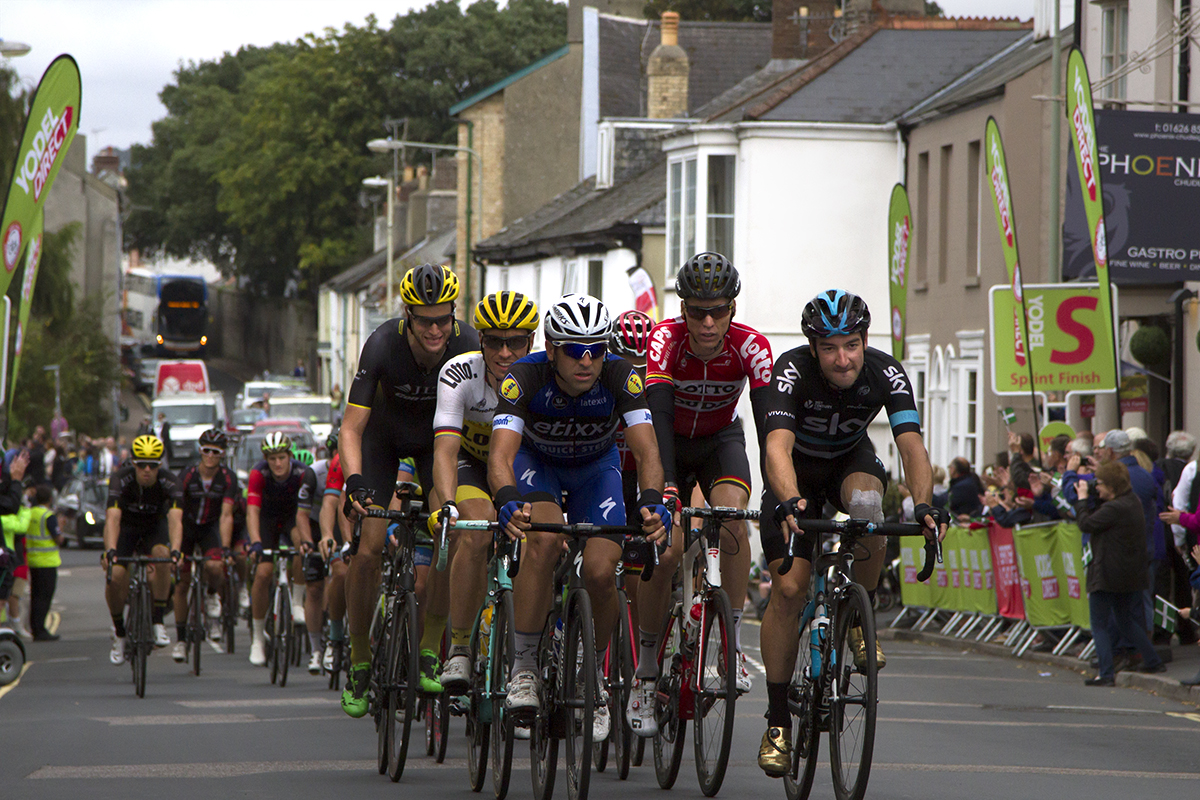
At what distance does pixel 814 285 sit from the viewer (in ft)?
116

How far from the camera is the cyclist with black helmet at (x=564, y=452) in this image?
7559mm

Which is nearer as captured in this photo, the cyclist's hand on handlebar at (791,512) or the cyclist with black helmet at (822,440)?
the cyclist's hand on handlebar at (791,512)

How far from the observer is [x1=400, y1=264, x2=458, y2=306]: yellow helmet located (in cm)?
906

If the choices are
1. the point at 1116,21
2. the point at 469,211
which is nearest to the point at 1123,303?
the point at 1116,21

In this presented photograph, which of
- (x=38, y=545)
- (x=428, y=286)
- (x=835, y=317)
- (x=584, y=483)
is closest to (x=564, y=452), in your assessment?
(x=584, y=483)

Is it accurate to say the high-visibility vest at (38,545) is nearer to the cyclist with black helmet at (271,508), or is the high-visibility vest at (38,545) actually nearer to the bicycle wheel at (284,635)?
the cyclist with black helmet at (271,508)

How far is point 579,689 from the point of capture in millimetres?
7270

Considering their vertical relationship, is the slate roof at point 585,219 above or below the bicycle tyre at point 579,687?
above

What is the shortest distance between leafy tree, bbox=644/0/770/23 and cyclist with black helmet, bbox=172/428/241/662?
1738 inches

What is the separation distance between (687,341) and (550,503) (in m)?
1.39

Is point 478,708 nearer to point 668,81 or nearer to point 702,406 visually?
point 702,406

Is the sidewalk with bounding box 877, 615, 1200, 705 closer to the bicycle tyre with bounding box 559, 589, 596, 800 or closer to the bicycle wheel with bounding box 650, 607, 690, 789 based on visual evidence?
the bicycle wheel with bounding box 650, 607, 690, 789

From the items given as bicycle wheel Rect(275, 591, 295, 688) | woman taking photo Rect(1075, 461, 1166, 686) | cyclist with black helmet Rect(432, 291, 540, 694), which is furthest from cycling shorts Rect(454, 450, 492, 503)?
woman taking photo Rect(1075, 461, 1166, 686)

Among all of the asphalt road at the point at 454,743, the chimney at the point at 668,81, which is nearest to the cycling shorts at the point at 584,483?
the asphalt road at the point at 454,743
